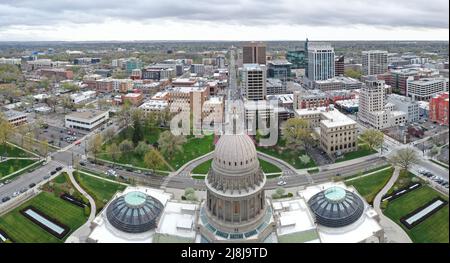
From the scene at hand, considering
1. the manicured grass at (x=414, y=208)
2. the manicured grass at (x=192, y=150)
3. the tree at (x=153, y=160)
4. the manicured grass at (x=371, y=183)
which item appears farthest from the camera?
the manicured grass at (x=192, y=150)

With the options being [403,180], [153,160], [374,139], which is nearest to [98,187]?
[153,160]

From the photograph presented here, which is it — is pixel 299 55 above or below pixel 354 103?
above

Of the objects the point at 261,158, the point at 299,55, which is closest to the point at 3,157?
the point at 261,158

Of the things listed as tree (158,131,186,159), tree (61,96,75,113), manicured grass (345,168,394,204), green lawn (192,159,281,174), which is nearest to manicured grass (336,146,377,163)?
manicured grass (345,168,394,204)

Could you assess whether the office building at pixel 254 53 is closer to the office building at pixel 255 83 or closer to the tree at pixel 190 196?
the office building at pixel 255 83

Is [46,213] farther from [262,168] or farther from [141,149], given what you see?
[262,168]

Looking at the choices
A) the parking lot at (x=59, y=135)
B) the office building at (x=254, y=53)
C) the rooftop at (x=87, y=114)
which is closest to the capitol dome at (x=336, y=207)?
the parking lot at (x=59, y=135)

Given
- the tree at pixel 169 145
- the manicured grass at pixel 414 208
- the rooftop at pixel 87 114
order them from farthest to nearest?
the rooftop at pixel 87 114 < the tree at pixel 169 145 < the manicured grass at pixel 414 208
